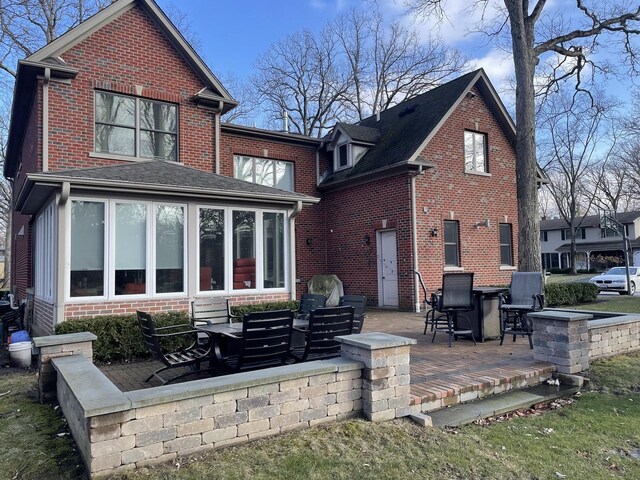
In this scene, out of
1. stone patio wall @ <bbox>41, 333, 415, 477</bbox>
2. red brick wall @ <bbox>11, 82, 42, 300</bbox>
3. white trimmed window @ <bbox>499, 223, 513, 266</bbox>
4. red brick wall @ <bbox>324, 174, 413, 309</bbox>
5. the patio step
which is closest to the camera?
stone patio wall @ <bbox>41, 333, 415, 477</bbox>

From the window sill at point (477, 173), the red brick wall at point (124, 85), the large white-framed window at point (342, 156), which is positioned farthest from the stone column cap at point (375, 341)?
the large white-framed window at point (342, 156)

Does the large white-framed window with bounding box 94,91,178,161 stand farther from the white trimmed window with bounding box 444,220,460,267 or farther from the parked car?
the parked car

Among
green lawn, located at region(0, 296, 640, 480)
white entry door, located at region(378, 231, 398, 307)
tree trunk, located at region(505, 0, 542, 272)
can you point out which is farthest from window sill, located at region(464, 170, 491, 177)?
green lawn, located at region(0, 296, 640, 480)

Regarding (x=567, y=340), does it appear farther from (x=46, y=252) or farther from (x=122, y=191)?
(x=46, y=252)

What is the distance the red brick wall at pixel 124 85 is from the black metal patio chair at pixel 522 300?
7918mm

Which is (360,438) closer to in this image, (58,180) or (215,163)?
(58,180)

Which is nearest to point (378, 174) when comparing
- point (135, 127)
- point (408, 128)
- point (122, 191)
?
point (408, 128)

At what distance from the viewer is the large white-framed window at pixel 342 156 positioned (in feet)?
52.2

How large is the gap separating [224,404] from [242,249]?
600cm

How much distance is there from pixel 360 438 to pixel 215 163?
948 centimetres

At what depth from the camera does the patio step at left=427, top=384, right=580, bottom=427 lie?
4.52m

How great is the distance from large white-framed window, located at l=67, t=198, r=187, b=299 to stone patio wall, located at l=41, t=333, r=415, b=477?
10.4 feet

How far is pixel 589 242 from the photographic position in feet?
153

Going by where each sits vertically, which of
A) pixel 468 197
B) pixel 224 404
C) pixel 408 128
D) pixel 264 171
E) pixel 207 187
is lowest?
pixel 224 404
